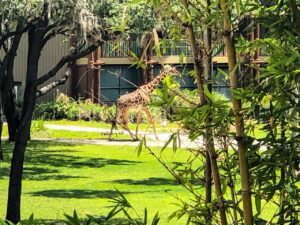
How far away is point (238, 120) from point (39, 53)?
8476 millimetres

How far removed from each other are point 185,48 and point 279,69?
2.63 feet

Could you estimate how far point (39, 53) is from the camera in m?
10.7

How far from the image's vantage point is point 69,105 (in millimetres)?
35062

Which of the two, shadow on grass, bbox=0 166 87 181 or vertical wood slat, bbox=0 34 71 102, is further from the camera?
vertical wood slat, bbox=0 34 71 102

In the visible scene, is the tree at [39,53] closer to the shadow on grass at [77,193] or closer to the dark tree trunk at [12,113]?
the shadow on grass at [77,193]

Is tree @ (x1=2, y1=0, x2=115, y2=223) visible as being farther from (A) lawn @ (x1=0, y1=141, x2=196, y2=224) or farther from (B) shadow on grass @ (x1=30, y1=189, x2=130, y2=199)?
(B) shadow on grass @ (x1=30, y1=189, x2=130, y2=199)

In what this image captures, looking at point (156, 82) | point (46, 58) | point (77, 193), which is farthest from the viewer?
point (46, 58)

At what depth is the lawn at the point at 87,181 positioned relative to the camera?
11304 mm

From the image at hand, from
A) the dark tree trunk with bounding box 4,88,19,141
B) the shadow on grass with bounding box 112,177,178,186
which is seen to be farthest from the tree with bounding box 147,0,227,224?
the dark tree trunk with bounding box 4,88,19,141

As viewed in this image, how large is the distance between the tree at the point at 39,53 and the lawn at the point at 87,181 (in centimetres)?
117

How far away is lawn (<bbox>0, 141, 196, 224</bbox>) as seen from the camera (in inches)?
445

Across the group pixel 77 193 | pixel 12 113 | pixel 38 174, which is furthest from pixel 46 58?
pixel 77 193

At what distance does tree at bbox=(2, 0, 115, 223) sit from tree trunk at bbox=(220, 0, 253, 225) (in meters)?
6.07

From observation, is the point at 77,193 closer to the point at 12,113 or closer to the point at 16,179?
the point at 16,179
